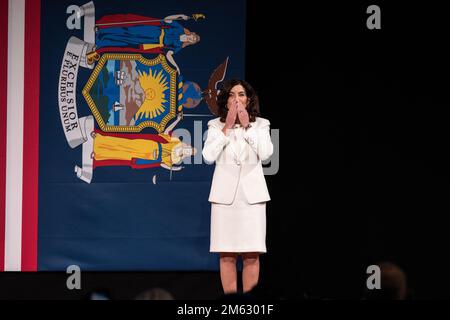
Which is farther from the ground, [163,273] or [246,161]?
[246,161]

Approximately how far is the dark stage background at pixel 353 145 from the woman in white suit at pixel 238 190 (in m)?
0.52

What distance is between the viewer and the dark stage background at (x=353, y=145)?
15.2ft

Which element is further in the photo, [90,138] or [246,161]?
[90,138]

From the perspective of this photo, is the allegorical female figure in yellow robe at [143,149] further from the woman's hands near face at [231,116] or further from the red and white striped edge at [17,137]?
the woman's hands near face at [231,116]

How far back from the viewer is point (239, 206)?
13.5ft

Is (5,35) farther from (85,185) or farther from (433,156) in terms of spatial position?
(433,156)

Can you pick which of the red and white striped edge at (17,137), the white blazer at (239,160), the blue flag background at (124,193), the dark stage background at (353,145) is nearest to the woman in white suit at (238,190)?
the white blazer at (239,160)

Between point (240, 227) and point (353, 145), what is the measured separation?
41.8 inches

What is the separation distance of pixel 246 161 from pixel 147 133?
96cm

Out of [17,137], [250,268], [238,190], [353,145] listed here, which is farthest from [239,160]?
[17,137]

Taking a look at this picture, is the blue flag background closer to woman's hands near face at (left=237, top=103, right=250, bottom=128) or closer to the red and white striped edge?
the red and white striped edge

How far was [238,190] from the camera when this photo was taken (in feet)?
13.5
